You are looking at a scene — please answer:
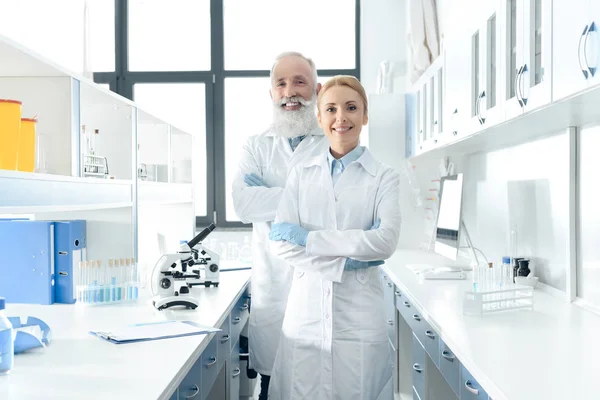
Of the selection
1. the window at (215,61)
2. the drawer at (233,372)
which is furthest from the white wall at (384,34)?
the drawer at (233,372)

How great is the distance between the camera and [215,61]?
18.6 ft

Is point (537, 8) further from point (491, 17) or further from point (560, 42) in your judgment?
point (491, 17)

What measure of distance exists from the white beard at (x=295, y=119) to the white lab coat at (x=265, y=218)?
52 mm

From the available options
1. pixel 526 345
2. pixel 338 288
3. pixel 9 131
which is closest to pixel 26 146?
pixel 9 131

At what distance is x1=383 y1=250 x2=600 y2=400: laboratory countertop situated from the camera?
4.19 feet

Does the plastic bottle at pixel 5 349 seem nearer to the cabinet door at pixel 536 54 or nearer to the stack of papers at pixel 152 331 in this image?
the stack of papers at pixel 152 331

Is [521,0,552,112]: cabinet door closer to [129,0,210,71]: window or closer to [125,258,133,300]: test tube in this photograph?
[125,258,133,300]: test tube

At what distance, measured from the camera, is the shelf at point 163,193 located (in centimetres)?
310

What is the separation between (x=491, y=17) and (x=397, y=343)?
190 centimetres

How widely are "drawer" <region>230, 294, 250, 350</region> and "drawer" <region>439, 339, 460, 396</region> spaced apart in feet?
2.94

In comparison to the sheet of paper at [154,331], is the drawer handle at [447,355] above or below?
below

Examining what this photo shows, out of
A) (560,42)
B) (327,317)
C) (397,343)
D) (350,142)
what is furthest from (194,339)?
(397,343)

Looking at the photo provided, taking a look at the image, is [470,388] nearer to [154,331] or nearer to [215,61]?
[154,331]

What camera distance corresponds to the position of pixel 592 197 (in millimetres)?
2244
